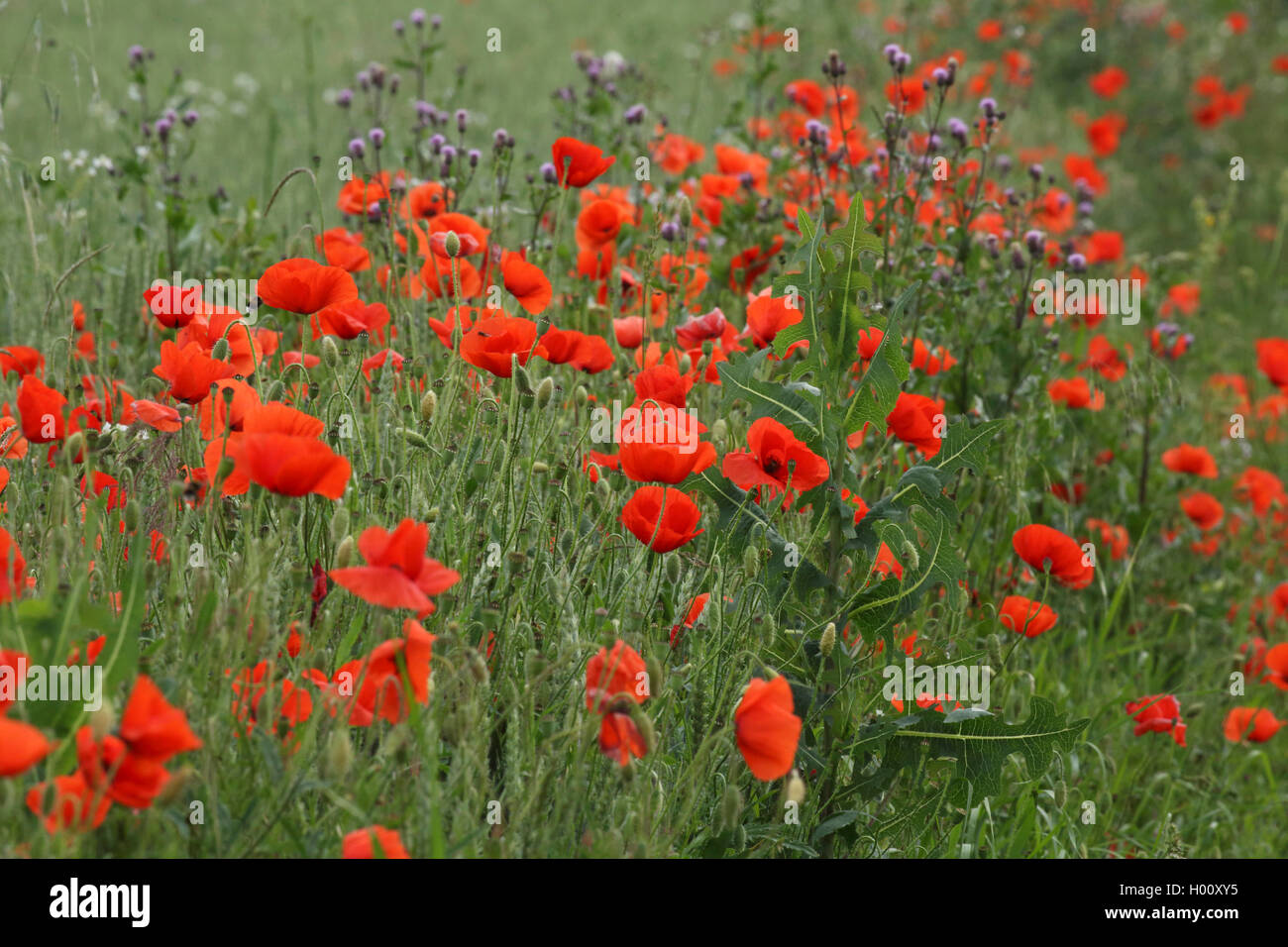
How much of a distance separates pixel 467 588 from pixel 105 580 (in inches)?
20.2

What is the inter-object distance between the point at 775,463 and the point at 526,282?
0.64m

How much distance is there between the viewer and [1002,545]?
2775mm

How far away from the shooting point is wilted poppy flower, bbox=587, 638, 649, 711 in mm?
1419

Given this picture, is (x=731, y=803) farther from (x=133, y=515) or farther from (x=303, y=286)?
(x=303, y=286)

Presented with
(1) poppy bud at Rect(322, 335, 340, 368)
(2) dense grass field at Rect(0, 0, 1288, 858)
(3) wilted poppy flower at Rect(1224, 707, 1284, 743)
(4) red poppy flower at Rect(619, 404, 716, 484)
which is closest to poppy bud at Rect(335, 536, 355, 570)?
(2) dense grass field at Rect(0, 0, 1288, 858)

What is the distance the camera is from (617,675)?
57.3 inches

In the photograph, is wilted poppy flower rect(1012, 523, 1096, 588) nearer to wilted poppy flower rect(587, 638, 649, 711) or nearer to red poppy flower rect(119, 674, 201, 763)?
wilted poppy flower rect(587, 638, 649, 711)

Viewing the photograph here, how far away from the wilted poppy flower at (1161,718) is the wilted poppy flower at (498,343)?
1.50 m

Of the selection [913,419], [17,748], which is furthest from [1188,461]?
[17,748]

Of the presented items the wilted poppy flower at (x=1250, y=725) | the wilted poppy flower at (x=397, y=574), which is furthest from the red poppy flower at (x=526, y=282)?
the wilted poppy flower at (x=1250, y=725)

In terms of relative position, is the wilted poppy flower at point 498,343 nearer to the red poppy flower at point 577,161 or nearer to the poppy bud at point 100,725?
the red poppy flower at point 577,161

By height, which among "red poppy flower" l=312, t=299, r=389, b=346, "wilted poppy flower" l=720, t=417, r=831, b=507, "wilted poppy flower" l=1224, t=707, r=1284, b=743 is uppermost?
"red poppy flower" l=312, t=299, r=389, b=346

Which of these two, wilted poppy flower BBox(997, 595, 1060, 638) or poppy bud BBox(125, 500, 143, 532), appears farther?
wilted poppy flower BBox(997, 595, 1060, 638)

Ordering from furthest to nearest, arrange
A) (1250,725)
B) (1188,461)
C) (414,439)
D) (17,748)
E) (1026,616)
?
(1188,461), (1250,725), (1026,616), (414,439), (17,748)
